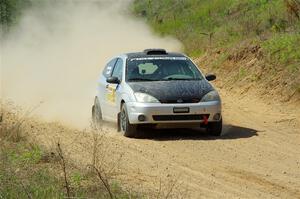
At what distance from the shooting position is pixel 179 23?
3375 centimetres

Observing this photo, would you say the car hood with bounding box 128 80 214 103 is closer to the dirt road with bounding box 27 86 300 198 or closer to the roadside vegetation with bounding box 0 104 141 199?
the dirt road with bounding box 27 86 300 198

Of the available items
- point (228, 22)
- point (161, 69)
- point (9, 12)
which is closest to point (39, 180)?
point (161, 69)

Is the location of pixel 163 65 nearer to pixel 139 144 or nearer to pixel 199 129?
pixel 199 129

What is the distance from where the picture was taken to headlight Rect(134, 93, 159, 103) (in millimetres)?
12586

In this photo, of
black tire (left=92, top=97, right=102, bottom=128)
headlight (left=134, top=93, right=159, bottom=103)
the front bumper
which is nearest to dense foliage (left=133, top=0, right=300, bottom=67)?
black tire (left=92, top=97, right=102, bottom=128)

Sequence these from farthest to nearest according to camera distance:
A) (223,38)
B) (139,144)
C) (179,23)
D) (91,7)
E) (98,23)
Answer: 1. (91,7)
2. (98,23)
3. (179,23)
4. (223,38)
5. (139,144)

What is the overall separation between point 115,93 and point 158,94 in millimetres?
1338

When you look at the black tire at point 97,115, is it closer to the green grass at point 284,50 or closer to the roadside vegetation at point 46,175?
the roadside vegetation at point 46,175

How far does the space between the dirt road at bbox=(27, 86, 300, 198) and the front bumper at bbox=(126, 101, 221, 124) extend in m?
0.35

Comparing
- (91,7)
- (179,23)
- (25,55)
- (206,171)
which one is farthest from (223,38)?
(91,7)

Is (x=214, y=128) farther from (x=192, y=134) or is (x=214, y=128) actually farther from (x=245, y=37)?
(x=245, y=37)

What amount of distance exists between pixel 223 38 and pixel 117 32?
36.5 feet

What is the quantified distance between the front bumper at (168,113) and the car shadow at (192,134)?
1.16 feet

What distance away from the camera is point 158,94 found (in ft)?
41.4
